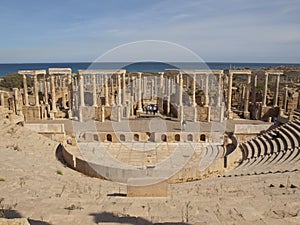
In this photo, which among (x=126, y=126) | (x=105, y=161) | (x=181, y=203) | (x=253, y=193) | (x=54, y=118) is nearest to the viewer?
(x=181, y=203)

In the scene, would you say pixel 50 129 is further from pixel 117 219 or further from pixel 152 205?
pixel 117 219

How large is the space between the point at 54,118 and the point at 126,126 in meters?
7.79

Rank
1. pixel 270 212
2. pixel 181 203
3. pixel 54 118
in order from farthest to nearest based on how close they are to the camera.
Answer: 1. pixel 54 118
2. pixel 181 203
3. pixel 270 212

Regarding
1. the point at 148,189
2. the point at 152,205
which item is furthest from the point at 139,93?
the point at 152,205

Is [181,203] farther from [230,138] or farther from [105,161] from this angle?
[230,138]

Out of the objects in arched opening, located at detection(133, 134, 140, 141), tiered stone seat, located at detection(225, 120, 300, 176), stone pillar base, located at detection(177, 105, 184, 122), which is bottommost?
arched opening, located at detection(133, 134, 140, 141)

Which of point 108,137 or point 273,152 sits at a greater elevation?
point 273,152

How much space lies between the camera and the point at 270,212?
5461 mm

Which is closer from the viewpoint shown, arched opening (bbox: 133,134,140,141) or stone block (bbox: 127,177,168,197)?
stone block (bbox: 127,177,168,197)

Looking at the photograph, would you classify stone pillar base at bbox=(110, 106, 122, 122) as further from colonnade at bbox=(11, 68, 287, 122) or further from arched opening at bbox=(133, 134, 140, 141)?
arched opening at bbox=(133, 134, 140, 141)

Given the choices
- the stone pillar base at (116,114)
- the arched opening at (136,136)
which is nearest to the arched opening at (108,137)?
the arched opening at (136,136)

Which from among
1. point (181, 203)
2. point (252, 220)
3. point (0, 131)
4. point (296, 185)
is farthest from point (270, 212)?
point (0, 131)

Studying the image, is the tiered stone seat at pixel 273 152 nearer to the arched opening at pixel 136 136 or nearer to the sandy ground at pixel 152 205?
the sandy ground at pixel 152 205

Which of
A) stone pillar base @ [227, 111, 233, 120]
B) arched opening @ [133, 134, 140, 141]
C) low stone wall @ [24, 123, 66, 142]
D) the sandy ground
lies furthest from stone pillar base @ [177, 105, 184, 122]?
the sandy ground
